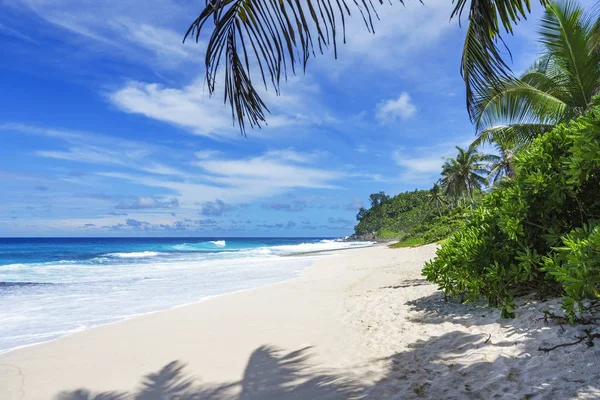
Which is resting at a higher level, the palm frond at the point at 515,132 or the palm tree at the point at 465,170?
the palm tree at the point at 465,170

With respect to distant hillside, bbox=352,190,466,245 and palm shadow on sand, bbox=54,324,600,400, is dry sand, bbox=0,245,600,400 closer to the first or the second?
palm shadow on sand, bbox=54,324,600,400

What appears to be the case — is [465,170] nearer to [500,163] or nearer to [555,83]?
[500,163]

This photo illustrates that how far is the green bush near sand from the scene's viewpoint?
396 cm

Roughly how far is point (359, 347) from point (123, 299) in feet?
25.1

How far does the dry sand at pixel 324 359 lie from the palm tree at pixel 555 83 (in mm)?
4952

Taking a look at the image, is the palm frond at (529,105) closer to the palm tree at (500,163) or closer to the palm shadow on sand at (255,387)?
the palm shadow on sand at (255,387)

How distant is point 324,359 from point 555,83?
9334mm

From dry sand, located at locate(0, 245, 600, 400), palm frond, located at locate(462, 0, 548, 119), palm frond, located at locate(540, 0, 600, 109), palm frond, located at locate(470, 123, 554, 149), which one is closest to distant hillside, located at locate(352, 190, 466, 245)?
palm frond, located at locate(470, 123, 554, 149)

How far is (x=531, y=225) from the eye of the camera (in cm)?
457

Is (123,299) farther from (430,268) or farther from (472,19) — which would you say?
(472,19)

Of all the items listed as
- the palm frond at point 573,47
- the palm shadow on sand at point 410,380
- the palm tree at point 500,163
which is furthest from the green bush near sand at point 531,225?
the palm tree at point 500,163

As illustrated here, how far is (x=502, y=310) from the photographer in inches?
177

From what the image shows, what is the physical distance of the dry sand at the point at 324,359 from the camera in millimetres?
3157

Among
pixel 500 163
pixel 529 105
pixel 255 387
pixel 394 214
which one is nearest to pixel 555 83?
pixel 529 105
